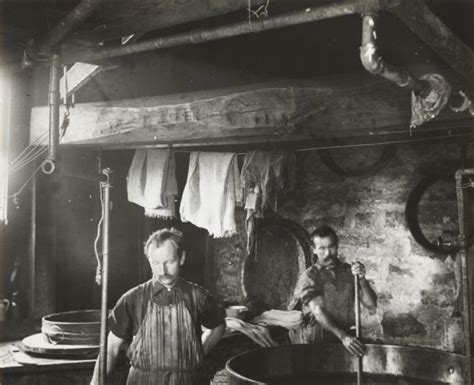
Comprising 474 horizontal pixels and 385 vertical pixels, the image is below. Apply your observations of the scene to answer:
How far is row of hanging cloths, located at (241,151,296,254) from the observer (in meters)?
6.49

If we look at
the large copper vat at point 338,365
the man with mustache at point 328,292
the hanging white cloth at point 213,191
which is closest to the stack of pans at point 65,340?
the large copper vat at point 338,365

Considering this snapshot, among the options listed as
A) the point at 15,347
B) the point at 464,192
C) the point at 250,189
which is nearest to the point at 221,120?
the point at 250,189

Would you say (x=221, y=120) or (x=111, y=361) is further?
(x=221, y=120)

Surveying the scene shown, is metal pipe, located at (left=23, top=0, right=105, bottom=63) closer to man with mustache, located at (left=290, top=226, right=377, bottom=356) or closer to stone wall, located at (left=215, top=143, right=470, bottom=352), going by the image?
man with mustache, located at (left=290, top=226, right=377, bottom=356)

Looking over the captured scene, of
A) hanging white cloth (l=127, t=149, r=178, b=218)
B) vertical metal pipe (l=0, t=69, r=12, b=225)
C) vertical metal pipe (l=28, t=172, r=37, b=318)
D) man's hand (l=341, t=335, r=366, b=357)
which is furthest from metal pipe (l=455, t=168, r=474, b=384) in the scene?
vertical metal pipe (l=0, t=69, r=12, b=225)

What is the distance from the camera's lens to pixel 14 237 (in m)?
6.25

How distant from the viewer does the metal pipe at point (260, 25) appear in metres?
2.93

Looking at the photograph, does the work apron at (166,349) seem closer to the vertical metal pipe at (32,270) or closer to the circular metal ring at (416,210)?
the vertical metal pipe at (32,270)

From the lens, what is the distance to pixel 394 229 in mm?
7344

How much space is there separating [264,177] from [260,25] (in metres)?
3.28

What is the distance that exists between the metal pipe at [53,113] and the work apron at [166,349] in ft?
4.67

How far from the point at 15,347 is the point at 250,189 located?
10.2 ft

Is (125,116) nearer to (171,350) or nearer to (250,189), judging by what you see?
(250,189)

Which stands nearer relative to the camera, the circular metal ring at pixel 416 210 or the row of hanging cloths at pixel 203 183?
the row of hanging cloths at pixel 203 183
